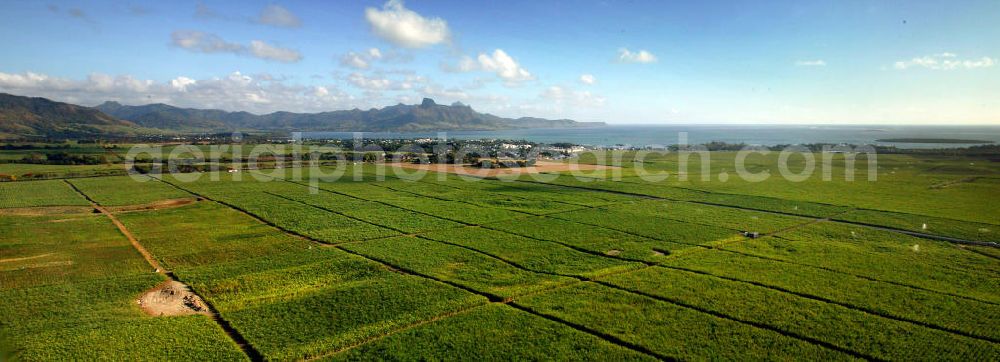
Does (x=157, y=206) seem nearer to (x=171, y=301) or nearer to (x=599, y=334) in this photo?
(x=171, y=301)

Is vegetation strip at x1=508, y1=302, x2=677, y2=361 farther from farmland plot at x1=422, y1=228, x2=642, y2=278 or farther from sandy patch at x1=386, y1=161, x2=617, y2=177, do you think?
sandy patch at x1=386, y1=161, x2=617, y2=177

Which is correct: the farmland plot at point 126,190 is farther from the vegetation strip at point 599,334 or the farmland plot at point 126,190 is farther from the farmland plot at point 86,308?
the vegetation strip at point 599,334

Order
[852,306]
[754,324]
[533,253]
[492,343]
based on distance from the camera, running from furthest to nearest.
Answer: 1. [533,253]
2. [852,306]
3. [754,324]
4. [492,343]

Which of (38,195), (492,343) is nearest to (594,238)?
(492,343)

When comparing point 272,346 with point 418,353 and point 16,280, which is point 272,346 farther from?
point 16,280

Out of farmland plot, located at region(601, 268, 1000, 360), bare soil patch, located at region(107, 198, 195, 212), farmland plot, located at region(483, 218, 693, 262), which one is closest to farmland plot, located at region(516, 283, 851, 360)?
farmland plot, located at region(601, 268, 1000, 360)

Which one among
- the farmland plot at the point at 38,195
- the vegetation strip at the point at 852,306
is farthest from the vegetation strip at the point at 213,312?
the vegetation strip at the point at 852,306
